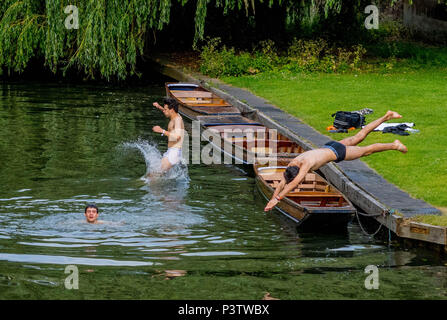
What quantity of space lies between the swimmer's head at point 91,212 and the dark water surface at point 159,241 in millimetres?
165

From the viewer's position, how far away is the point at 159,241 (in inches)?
474

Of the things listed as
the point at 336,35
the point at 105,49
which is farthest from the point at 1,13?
the point at 336,35

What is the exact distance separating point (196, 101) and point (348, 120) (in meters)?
7.70

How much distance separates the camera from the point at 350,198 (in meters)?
14.3

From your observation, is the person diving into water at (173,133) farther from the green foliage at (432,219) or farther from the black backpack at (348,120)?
the green foliage at (432,219)

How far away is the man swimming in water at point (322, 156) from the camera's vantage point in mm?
12469

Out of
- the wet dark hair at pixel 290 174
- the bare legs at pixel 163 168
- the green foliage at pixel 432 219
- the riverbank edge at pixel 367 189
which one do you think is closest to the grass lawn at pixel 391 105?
the riverbank edge at pixel 367 189

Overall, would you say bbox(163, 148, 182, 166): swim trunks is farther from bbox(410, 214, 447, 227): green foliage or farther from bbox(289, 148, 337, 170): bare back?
bbox(410, 214, 447, 227): green foliage

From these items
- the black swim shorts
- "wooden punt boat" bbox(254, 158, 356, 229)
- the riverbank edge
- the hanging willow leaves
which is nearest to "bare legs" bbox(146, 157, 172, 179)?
"wooden punt boat" bbox(254, 158, 356, 229)

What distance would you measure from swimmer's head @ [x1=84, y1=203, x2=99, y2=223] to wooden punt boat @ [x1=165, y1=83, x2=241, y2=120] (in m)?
10.7

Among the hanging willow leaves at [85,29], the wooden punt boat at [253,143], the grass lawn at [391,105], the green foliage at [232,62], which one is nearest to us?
the grass lawn at [391,105]
